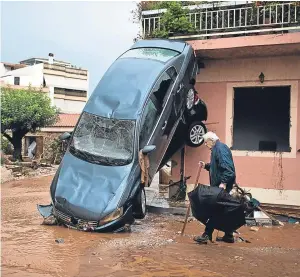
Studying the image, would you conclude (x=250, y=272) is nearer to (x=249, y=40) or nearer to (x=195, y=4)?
(x=249, y=40)

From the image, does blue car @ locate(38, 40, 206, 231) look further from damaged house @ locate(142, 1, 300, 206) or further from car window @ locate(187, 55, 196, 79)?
damaged house @ locate(142, 1, 300, 206)

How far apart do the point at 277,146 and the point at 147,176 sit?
6511mm

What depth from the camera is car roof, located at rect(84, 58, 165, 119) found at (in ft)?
27.7

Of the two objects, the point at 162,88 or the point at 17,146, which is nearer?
the point at 162,88

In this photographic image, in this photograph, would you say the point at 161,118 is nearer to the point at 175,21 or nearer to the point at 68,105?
the point at 175,21

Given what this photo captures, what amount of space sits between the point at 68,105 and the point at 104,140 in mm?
40587

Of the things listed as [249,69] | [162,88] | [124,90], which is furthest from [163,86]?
[249,69]

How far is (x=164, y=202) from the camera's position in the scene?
35.4ft

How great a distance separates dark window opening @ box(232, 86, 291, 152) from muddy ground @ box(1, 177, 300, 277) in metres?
5.32

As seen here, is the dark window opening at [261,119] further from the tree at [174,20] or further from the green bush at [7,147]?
the green bush at [7,147]

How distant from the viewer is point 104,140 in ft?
27.0

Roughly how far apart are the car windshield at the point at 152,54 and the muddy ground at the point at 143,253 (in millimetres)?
3781

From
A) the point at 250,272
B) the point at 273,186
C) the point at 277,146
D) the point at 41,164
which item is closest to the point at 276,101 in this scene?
the point at 277,146

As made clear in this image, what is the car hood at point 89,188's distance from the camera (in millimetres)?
7086
